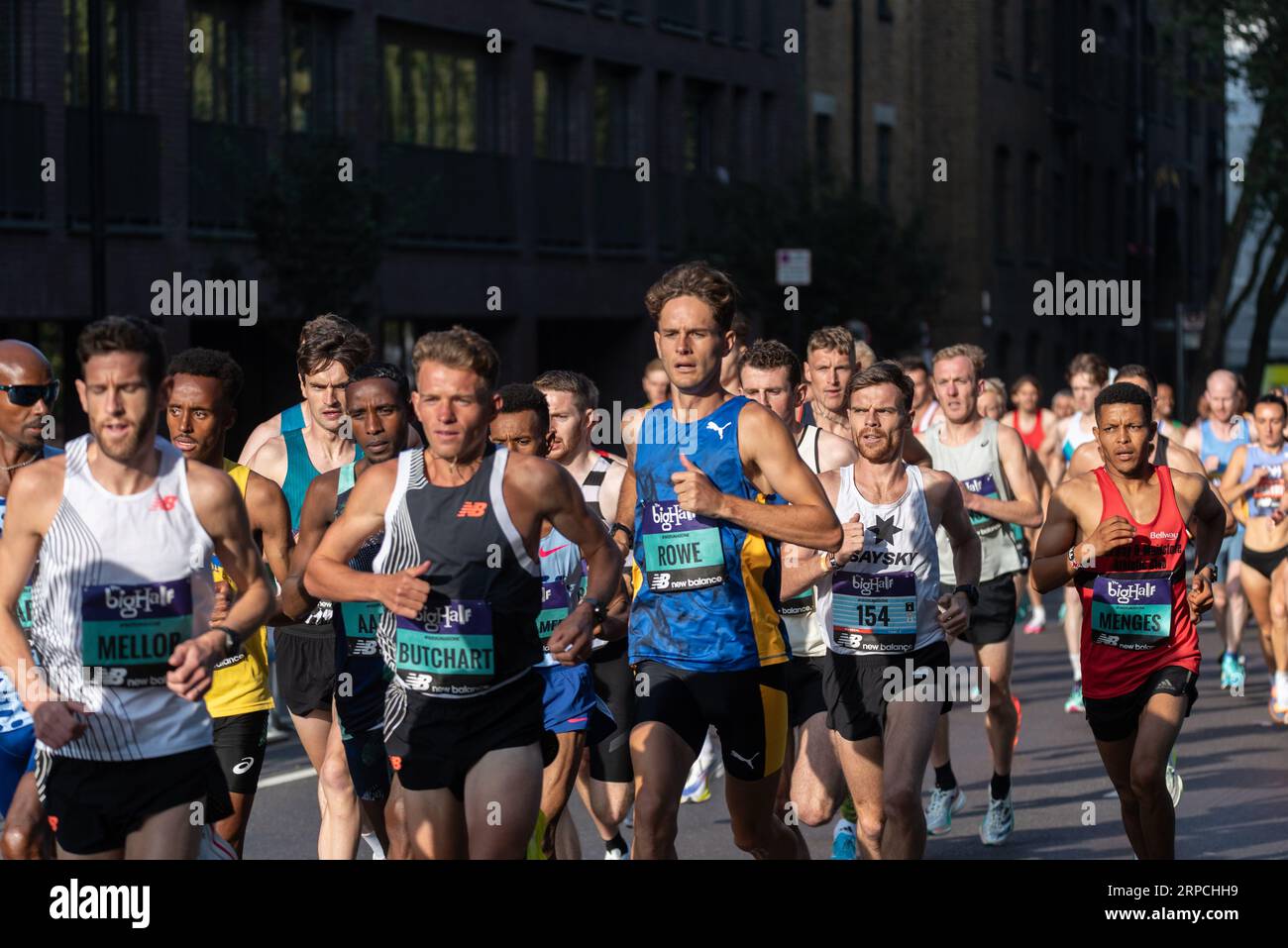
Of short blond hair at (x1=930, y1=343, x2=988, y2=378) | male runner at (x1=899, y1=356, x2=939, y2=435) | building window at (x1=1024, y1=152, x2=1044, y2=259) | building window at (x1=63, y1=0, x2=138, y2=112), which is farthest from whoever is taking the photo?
building window at (x1=1024, y1=152, x2=1044, y2=259)

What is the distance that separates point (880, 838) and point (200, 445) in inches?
105

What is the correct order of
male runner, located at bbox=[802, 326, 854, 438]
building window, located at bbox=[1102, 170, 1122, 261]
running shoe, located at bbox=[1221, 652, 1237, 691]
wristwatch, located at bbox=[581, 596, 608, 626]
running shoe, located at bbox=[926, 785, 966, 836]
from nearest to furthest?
wristwatch, located at bbox=[581, 596, 608, 626], male runner, located at bbox=[802, 326, 854, 438], running shoe, located at bbox=[926, 785, 966, 836], running shoe, located at bbox=[1221, 652, 1237, 691], building window, located at bbox=[1102, 170, 1122, 261]

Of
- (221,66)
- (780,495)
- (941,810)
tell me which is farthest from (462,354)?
(221,66)

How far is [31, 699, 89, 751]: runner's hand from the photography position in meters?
5.31

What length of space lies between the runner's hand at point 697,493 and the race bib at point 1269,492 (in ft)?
28.3

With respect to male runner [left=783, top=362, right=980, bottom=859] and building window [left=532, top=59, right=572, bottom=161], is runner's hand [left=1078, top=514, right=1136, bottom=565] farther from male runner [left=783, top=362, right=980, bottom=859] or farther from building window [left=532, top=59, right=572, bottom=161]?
building window [left=532, top=59, right=572, bottom=161]

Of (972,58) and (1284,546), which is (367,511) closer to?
(1284,546)

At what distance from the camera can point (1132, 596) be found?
7.71 metres

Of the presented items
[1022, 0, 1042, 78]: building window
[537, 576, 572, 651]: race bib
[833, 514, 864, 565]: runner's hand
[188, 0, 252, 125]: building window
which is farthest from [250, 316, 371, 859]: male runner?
[1022, 0, 1042, 78]: building window

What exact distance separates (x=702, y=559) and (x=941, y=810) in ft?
12.1

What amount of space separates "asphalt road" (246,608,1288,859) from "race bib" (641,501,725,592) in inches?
107

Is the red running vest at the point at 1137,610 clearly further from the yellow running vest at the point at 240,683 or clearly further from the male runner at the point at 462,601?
the yellow running vest at the point at 240,683

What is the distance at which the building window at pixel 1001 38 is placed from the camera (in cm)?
4681
